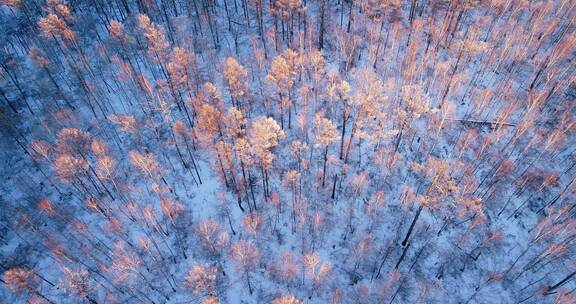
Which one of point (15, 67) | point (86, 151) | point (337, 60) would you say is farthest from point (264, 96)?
point (15, 67)

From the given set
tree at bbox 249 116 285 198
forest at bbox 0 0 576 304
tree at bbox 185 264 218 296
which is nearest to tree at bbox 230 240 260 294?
forest at bbox 0 0 576 304

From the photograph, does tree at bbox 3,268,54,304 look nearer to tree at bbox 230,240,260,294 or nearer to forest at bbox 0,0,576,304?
forest at bbox 0,0,576,304

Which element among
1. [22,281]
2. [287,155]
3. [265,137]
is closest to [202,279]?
[265,137]

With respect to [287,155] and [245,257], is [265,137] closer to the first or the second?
[287,155]

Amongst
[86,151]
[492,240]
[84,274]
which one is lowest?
[492,240]

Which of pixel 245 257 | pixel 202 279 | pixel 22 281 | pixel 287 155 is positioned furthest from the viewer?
pixel 287 155

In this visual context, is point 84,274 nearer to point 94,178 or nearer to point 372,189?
point 94,178

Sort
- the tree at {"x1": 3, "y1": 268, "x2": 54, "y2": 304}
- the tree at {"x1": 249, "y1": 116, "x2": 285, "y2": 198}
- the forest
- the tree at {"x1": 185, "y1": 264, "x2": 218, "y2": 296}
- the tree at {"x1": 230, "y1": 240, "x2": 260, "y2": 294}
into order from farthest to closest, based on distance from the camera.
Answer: the forest
the tree at {"x1": 230, "y1": 240, "x2": 260, "y2": 294}
the tree at {"x1": 249, "y1": 116, "x2": 285, "y2": 198}
the tree at {"x1": 185, "y1": 264, "x2": 218, "y2": 296}
the tree at {"x1": 3, "y1": 268, "x2": 54, "y2": 304}

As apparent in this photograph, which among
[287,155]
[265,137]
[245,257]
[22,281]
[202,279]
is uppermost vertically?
[265,137]
